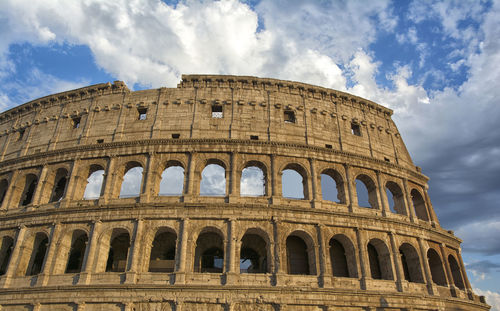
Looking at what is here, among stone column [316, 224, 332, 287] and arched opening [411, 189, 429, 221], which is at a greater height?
arched opening [411, 189, 429, 221]

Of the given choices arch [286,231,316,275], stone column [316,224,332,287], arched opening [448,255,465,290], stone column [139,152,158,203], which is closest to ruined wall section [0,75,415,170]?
stone column [139,152,158,203]

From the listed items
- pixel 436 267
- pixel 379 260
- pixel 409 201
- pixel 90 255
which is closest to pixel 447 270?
pixel 436 267

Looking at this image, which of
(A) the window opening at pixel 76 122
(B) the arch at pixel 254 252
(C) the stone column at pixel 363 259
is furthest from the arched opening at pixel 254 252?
(A) the window opening at pixel 76 122

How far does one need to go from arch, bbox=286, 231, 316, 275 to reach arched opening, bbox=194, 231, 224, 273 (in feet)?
13.1

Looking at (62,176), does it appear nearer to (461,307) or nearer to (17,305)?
(17,305)

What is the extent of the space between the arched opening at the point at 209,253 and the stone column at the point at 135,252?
3298mm

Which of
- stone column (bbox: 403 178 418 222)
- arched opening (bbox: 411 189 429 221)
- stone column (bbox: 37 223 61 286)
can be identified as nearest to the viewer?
stone column (bbox: 37 223 61 286)

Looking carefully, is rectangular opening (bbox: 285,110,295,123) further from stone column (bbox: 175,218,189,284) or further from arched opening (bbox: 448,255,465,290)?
arched opening (bbox: 448,255,465,290)

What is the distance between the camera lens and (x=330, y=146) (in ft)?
75.3

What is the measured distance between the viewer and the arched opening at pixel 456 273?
22.8m

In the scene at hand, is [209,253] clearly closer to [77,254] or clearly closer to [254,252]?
[254,252]

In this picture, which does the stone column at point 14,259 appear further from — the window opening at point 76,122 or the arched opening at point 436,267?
the arched opening at point 436,267

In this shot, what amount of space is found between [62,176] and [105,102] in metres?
5.94

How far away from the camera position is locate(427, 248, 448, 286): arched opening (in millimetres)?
21672
